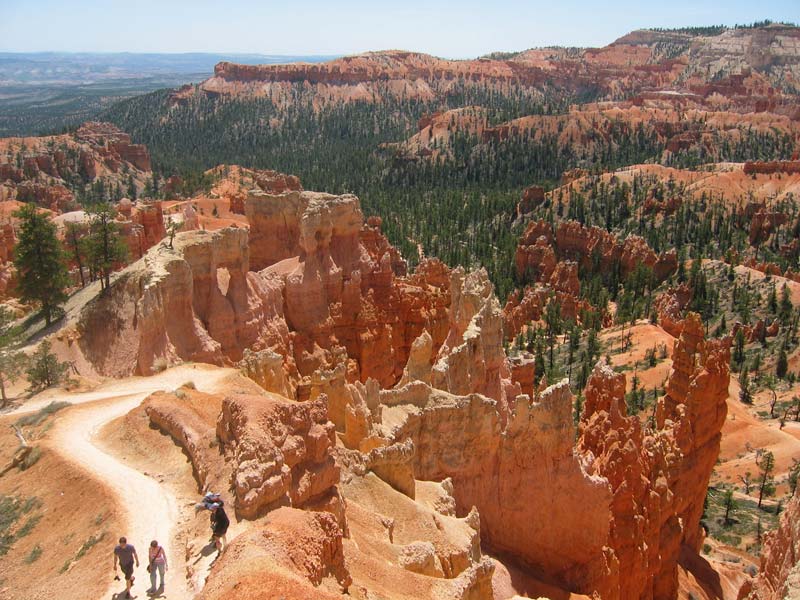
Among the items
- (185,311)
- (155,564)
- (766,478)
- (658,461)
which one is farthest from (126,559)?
(766,478)

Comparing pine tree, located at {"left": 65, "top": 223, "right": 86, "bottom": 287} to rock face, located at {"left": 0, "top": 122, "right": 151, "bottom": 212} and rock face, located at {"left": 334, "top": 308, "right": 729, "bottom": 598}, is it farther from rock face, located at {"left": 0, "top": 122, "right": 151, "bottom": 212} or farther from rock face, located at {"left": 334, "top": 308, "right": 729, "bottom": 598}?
rock face, located at {"left": 0, "top": 122, "right": 151, "bottom": 212}

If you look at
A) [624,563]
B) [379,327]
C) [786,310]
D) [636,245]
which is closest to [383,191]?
[636,245]

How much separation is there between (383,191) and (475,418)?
370ft

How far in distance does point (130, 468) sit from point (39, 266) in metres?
20.1

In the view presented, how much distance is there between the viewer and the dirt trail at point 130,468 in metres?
11.8

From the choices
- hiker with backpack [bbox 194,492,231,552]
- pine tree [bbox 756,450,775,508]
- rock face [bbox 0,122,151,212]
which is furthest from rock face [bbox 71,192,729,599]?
rock face [bbox 0,122,151,212]

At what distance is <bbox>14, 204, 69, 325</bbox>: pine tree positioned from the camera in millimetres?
31297

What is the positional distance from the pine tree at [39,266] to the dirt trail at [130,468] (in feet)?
36.3

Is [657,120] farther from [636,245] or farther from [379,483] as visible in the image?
[379,483]

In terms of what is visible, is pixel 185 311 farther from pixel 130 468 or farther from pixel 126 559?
pixel 126 559

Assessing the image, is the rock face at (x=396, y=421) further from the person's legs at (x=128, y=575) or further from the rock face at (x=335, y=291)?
the person's legs at (x=128, y=575)

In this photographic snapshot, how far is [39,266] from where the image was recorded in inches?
1248

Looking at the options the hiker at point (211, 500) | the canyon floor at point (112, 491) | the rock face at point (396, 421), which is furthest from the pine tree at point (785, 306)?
the hiker at point (211, 500)

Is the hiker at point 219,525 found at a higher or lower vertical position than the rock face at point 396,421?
higher
